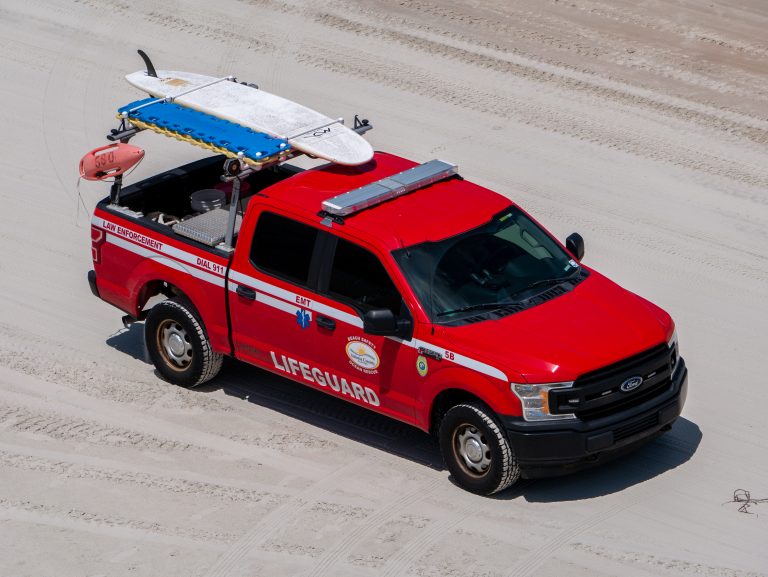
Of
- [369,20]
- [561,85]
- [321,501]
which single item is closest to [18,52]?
[369,20]

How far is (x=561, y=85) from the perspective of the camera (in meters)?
17.7

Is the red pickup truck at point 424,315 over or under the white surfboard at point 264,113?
under

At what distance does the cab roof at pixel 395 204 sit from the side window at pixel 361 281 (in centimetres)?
16

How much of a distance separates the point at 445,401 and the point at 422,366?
324mm

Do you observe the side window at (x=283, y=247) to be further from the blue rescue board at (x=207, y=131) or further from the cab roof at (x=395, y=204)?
the blue rescue board at (x=207, y=131)

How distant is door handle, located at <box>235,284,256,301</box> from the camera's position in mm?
11359

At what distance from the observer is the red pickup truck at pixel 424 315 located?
400 inches

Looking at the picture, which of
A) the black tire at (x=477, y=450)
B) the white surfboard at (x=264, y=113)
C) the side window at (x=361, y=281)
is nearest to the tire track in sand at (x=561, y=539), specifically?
the black tire at (x=477, y=450)

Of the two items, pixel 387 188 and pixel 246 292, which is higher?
pixel 387 188

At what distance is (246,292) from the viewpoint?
37.4 ft

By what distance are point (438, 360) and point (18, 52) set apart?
34.2ft

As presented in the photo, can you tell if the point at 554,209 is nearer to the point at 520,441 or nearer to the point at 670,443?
the point at 670,443

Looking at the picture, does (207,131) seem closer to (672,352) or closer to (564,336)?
→ (564,336)

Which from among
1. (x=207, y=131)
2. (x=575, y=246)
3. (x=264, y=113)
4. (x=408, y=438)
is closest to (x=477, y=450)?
(x=408, y=438)
